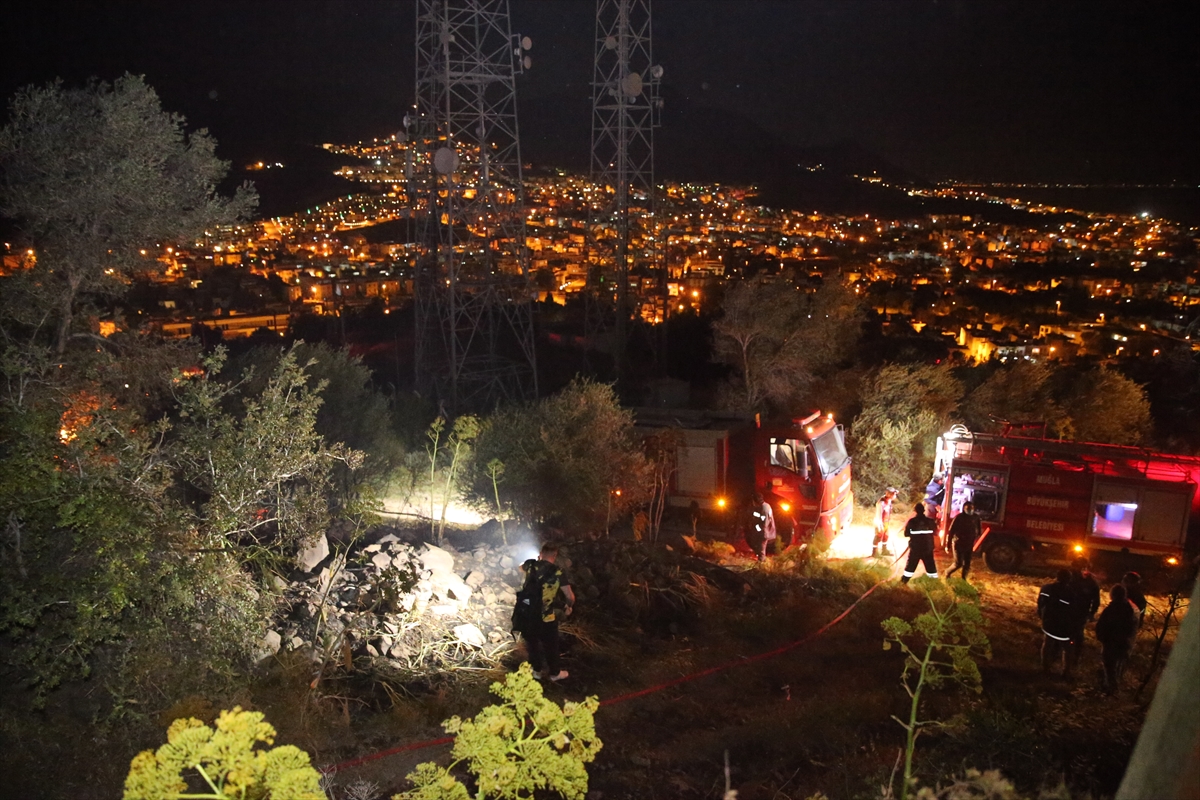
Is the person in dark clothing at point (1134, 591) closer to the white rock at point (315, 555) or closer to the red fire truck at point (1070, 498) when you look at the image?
the red fire truck at point (1070, 498)

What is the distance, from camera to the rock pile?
7.69m

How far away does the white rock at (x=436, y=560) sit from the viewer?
31.4 feet

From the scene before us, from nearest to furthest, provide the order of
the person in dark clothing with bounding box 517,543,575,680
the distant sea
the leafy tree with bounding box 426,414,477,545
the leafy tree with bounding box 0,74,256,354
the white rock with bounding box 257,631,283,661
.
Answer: the white rock with bounding box 257,631,283,661, the person in dark clothing with bounding box 517,543,575,680, the leafy tree with bounding box 0,74,256,354, the leafy tree with bounding box 426,414,477,545, the distant sea

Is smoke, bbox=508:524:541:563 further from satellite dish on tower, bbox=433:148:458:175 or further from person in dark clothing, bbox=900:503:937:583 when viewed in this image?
satellite dish on tower, bbox=433:148:458:175

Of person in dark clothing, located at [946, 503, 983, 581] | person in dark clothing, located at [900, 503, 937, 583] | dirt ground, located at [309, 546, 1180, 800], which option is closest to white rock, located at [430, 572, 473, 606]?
dirt ground, located at [309, 546, 1180, 800]

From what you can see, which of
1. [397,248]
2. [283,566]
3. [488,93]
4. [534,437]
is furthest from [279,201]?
[283,566]

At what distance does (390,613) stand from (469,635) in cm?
87

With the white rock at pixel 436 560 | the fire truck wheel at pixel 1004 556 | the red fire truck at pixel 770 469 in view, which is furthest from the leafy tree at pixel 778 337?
the white rock at pixel 436 560

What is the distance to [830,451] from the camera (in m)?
13.1

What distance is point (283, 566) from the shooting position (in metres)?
8.48

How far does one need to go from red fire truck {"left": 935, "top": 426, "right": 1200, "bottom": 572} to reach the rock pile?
7700mm

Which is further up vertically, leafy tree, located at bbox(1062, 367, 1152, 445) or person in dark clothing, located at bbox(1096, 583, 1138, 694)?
leafy tree, located at bbox(1062, 367, 1152, 445)

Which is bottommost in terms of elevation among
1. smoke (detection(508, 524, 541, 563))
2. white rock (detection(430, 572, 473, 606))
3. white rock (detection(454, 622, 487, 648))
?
white rock (detection(454, 622, 487, 648))

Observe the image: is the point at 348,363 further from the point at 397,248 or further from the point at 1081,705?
the point at 397,248
